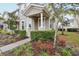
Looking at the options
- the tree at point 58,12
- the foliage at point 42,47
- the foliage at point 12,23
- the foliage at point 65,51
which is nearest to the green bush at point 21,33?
A: the foliage at point 12,23

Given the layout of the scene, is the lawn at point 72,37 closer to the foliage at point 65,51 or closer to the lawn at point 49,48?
the lawn at point 49,48

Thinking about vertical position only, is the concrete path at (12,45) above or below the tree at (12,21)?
below

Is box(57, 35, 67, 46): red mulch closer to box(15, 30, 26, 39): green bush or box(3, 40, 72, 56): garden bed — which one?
box(3, 40, 72, 56): garden bed

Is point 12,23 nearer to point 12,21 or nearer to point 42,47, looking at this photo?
point 12,21

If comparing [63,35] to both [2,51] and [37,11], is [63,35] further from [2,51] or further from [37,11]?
[2,51]

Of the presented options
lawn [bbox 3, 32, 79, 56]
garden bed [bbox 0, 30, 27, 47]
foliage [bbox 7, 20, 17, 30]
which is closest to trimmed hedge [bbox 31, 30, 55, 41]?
lawn [bbox 3, 32, 79, 56]

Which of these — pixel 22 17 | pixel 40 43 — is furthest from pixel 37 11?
pixel 40 43

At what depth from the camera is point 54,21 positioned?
431 centimetres

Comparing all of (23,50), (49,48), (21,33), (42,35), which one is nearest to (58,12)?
(42,35)

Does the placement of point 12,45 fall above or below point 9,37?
below

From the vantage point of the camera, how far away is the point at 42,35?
4.30m

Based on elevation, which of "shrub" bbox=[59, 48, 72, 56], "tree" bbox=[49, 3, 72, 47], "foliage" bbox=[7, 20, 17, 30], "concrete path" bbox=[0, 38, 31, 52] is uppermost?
"tree" bbox=[49, 3, 72, 47]

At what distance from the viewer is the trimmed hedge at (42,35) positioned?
4.28 metres

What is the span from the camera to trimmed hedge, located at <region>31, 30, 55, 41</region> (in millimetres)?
4281
